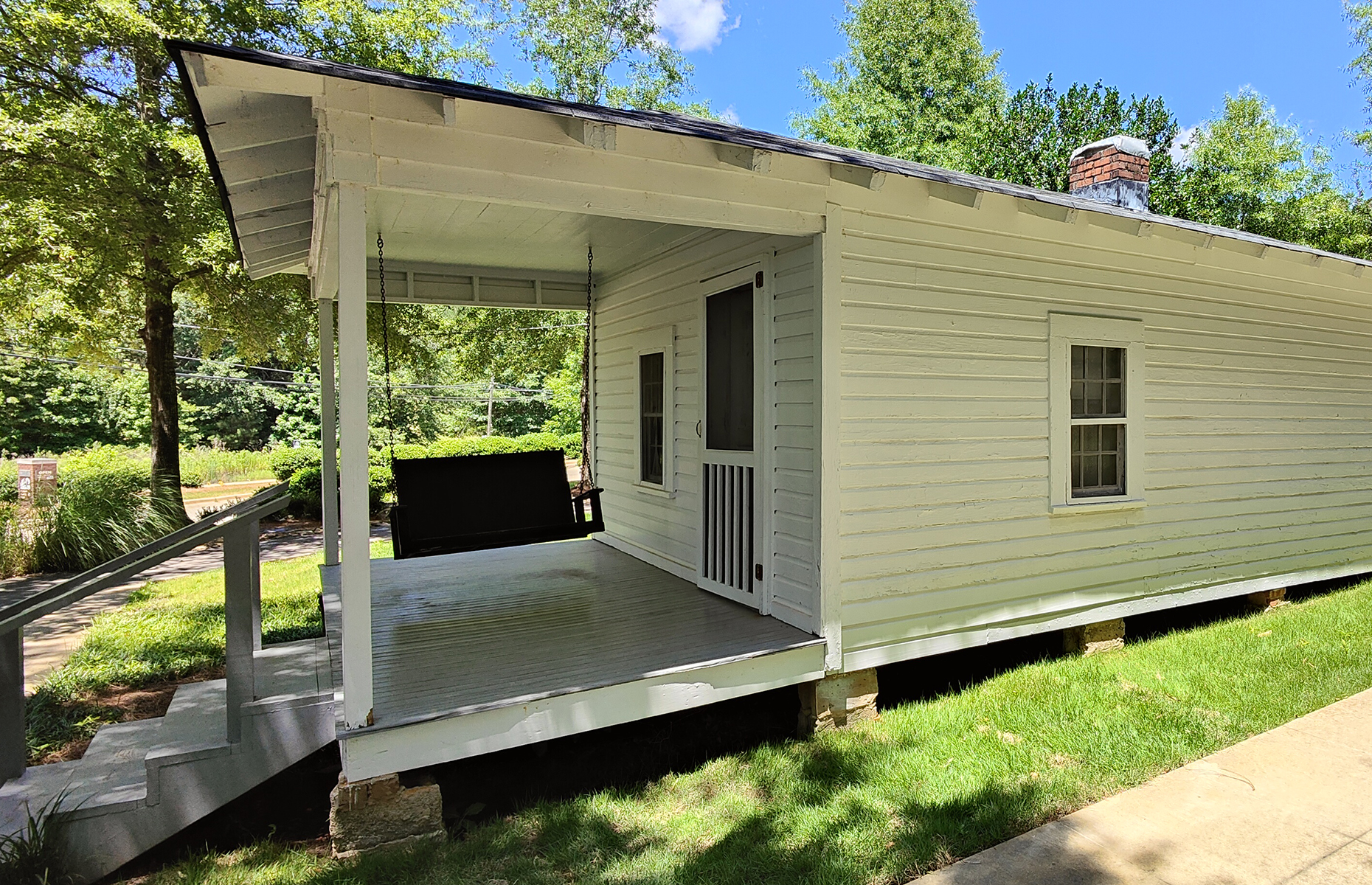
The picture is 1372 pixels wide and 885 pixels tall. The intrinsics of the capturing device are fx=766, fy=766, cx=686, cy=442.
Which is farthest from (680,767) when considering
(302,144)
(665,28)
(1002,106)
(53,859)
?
(1002,106)

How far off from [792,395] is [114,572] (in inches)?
121

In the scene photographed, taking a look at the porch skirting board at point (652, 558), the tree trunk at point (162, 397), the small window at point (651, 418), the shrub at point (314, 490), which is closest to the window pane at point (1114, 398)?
the porch skirting board at point (652, 558)

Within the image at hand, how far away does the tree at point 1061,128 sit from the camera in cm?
1761

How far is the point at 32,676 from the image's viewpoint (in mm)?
5246

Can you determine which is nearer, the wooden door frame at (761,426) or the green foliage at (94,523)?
the wooden door frame at (761,426)

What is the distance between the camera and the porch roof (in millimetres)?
2506

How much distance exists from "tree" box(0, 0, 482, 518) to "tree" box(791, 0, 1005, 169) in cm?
1443

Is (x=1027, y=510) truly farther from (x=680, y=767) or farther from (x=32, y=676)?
(x=32, y=676)

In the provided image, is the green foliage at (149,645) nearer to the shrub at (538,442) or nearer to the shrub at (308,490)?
the shrub at (308,490)

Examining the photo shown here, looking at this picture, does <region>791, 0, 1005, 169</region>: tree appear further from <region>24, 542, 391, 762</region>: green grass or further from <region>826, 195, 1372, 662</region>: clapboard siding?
<region>24, 542, 391, 762</region>: green grass

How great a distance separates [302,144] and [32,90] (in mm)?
8663

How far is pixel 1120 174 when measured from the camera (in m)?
6.43

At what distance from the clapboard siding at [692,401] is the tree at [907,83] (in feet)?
55.1

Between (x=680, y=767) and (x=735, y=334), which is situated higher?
(x=735, y=334)
